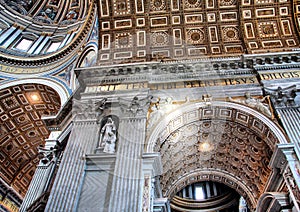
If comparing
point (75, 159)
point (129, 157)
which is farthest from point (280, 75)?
point (75, 159)

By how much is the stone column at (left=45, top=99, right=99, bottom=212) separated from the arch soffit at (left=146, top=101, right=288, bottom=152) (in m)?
1.86

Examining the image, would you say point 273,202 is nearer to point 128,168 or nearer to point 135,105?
point 128,168

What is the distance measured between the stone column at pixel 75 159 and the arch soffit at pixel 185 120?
1.86 m

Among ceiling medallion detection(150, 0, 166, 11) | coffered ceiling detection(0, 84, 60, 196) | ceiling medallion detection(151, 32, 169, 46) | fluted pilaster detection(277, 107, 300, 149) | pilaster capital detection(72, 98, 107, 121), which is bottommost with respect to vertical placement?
fluted pilaster detection(277, 107, 300, 149)

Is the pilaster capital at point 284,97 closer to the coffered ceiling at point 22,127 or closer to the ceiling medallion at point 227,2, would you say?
the ceiling medallion at point 227,2

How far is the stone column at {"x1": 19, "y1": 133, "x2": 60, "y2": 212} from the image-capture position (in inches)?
376

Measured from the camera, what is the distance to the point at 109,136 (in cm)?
898

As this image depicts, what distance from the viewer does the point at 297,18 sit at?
12.1 metres

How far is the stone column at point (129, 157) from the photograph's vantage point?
7.30 m

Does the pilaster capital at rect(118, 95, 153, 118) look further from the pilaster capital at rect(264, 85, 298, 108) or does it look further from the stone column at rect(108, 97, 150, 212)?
the pilaster capital at rect(264, 85, 298, 108)

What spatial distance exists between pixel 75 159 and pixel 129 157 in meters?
1.62

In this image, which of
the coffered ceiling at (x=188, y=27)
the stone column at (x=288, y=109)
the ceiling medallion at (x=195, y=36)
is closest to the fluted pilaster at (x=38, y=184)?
the coffered ceiling at (x=188, y=27)

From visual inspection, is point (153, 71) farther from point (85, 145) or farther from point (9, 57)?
point (9, 57)

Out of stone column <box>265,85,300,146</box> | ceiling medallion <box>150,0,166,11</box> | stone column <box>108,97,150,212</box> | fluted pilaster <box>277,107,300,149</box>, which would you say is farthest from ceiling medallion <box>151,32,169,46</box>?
fluted pilaster <box>277,107,300,149</box>
